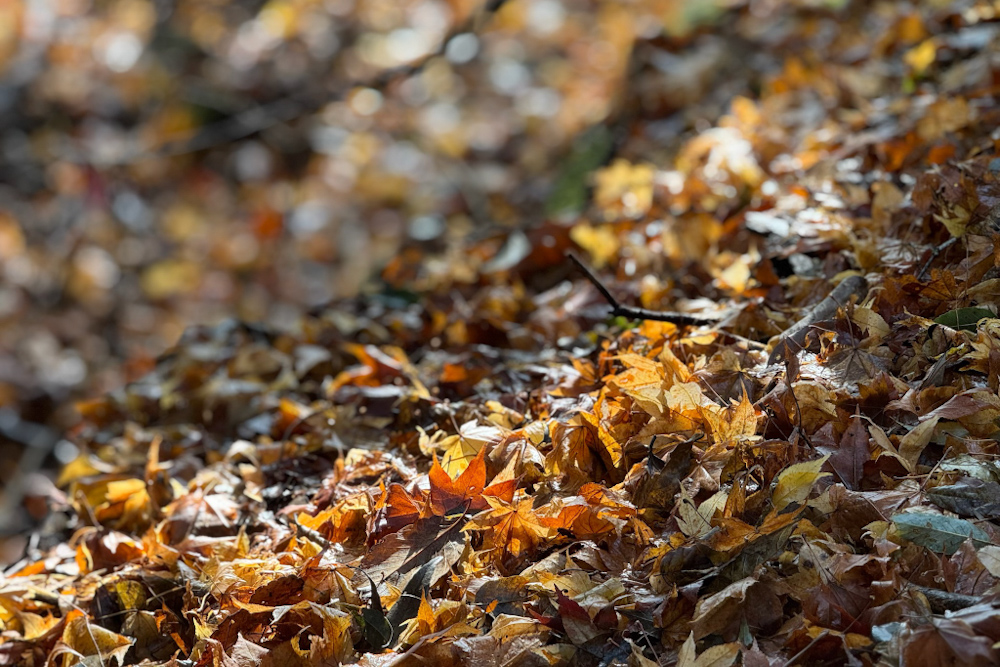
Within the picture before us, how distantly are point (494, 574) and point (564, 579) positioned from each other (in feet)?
0.38

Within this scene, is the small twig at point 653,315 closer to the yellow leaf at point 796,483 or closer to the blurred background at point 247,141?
the yellow leaf at point 796,483

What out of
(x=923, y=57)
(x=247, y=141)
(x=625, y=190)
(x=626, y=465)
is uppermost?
(x=923, y=57)

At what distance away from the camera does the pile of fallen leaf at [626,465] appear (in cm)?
103

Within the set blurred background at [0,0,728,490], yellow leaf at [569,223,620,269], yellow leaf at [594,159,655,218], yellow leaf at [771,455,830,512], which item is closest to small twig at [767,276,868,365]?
yellow leaf at [771,455,830,512]

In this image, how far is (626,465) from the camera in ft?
4.20

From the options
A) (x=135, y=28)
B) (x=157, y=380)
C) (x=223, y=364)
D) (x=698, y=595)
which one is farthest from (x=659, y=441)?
(x=135, y=28)

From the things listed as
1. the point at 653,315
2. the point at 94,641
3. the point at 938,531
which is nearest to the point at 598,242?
the point at 653,315

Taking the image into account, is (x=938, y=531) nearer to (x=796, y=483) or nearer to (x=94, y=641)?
(x=796, y=483)

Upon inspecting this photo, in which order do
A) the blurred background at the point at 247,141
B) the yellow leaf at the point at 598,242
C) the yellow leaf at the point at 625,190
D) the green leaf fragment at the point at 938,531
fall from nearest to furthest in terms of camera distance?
the green leaf fragment at the point at 938,531
the yellow leaf at the point at 598,242
the yellow leaf at the point at 625,190
the blurred background at the point at 247,141

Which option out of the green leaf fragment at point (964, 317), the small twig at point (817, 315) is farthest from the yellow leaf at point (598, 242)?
the green leaf fragment at point (964, 317)

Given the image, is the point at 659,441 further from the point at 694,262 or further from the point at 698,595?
the point at 694,262

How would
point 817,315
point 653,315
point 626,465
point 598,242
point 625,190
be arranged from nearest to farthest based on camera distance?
point 626,465 < point 817,315 < point 653,315 < point 598,242 < point 625,190

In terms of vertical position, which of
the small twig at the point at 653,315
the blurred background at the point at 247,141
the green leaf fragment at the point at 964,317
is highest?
the green leaf fragment at the point at 964,317

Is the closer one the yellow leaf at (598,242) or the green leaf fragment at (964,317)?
the green leaf fragment at (964,317)
